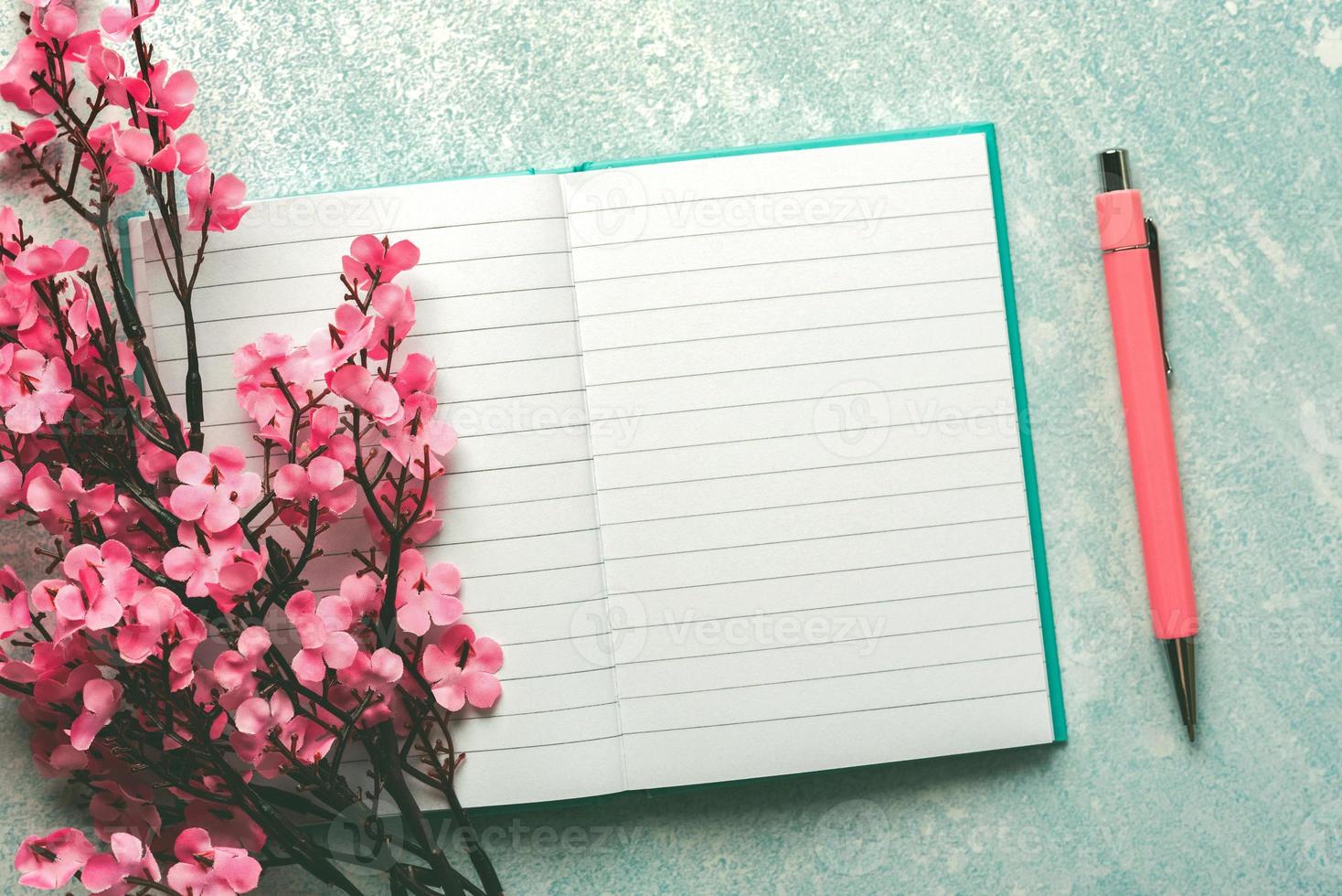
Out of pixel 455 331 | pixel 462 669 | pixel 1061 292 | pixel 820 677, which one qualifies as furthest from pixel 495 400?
pixel 1061 292

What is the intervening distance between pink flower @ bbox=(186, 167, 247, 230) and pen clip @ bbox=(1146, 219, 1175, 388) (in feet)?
1.82

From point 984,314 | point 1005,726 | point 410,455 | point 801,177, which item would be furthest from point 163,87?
point 1005,726

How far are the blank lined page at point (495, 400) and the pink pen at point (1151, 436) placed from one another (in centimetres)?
35

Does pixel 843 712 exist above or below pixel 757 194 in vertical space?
below

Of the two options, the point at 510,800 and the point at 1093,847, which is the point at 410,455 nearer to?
the point at 510,800

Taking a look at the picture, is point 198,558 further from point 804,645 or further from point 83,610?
point 804,645

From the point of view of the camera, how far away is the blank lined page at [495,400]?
0.57m

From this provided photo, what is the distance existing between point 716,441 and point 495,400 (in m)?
0.14

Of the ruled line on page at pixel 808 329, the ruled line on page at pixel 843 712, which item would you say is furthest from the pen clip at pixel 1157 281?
the ruled line on page at pixel 843 712

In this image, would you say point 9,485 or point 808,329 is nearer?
point 9,485

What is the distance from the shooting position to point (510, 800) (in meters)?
A: 0.58

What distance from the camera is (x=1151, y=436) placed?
602 millimetres

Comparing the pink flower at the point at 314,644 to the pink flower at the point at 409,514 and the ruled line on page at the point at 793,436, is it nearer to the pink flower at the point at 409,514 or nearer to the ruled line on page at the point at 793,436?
the pink flower at the point at 409,514

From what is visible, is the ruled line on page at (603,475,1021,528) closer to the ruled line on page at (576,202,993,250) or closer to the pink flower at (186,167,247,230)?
the ruled line on page at (576,202,993,250)
